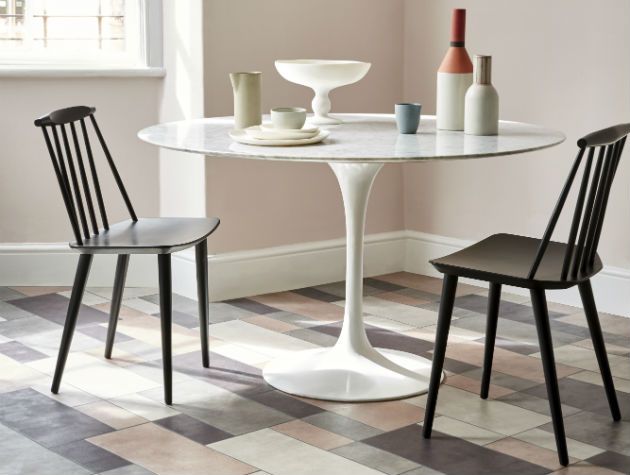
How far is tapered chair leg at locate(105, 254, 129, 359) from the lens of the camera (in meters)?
3.41

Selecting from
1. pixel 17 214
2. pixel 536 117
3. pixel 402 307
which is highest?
pixel 536 117

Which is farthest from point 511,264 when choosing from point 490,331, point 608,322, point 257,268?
point 257,268

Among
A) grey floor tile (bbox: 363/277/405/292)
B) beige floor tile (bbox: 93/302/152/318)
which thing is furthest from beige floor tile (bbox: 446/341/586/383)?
beige floor tile (bbox: 93/302/152/318)

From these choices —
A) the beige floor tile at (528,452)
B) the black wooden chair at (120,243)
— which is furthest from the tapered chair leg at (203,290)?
the beige floor tile at (528,452)

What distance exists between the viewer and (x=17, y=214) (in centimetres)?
441

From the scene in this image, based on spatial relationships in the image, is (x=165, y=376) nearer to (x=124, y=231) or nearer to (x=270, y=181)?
(x=124, y=231)

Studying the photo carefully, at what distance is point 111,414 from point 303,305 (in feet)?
4.42

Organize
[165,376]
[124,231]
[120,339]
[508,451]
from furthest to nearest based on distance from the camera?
[120,339] < [124,231] < [165,376] < [508,451]

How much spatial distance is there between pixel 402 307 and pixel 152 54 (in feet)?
4.62

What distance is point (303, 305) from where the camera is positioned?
13.8ft

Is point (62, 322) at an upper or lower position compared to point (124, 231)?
lower

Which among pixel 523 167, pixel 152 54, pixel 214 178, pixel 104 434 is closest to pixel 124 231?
pixel 104 434

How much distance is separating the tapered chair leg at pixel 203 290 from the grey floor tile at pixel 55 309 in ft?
2.25

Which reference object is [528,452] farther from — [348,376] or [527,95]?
[527,95]
